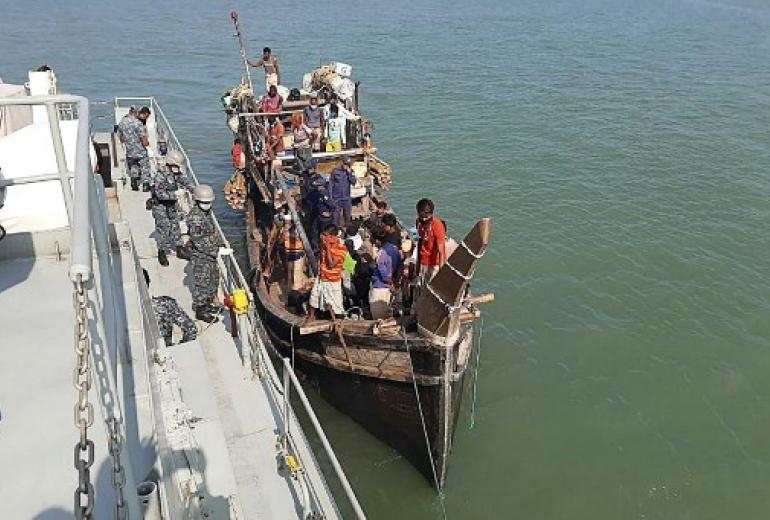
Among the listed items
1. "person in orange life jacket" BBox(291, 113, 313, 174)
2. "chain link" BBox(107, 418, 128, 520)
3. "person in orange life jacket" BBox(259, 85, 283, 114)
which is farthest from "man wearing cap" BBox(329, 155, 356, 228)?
"chain link" BBox(107, 418, 128, 520)

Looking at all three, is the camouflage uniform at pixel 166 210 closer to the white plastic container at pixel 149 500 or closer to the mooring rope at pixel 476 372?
the mooring rope at pixel 476 372

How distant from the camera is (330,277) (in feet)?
29.4

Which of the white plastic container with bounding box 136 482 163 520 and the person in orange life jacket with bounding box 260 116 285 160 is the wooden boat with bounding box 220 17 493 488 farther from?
the white plastic container with bounding box 136 482 163 520

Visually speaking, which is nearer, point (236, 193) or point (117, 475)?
point (117, 475)

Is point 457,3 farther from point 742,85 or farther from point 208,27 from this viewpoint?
point 742,85

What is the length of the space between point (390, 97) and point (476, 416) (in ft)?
73.2

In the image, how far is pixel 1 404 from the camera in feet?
12.4

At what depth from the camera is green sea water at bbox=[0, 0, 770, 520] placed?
407 inches

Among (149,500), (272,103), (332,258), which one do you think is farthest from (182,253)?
(149,500)

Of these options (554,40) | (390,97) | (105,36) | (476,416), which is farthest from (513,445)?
(105,36)

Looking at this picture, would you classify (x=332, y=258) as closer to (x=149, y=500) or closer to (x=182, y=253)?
(x=182, y=253)

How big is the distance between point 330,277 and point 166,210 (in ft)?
11.2

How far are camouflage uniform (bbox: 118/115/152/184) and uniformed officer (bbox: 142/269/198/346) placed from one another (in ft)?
14.3

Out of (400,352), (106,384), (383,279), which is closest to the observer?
(106,384)
